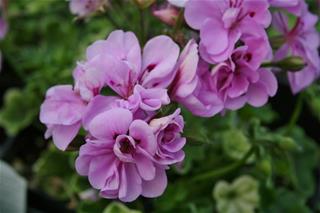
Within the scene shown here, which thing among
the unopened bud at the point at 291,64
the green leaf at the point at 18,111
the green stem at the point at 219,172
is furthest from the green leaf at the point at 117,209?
the green leaf at the point at 18,111

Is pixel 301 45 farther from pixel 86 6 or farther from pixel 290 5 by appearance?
pixel 86 6

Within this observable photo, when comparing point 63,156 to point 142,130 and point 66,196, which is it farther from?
point 142,130

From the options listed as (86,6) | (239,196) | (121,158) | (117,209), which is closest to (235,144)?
(239,196)

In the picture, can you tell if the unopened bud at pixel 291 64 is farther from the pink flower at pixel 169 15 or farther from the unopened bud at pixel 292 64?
the pink flower at pixel 169 15

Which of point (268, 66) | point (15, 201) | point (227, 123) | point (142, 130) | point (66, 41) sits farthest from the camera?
Answer: point (66, 41)

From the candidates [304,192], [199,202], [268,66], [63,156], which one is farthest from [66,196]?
[268,66]
